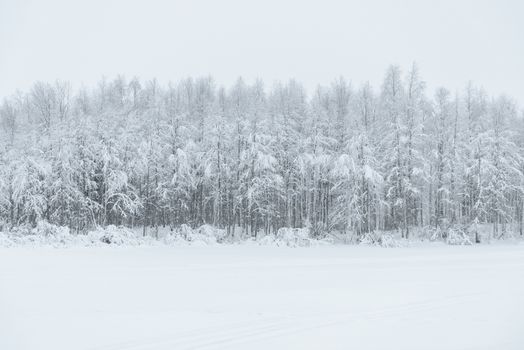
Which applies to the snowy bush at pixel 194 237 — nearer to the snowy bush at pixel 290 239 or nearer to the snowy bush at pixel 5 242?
the snowy bush at pixel 290 239

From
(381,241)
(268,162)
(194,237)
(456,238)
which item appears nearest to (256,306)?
(194,237)

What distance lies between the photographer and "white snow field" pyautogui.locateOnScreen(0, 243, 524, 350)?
7.34m

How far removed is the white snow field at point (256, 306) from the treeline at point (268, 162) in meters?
14.8

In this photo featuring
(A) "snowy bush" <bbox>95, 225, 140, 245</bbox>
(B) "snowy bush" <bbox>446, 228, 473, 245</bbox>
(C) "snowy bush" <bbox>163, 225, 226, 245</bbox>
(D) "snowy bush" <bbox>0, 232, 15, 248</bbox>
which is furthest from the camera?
(B) "snowy bush" <bbox>446, 228, 473, 245</bbox>

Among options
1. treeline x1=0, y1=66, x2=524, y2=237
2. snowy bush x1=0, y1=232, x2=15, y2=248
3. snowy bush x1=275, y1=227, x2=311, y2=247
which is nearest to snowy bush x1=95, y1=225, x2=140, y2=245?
treeline x1=0, y1=66, x2=524, y2=237

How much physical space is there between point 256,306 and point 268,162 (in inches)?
906

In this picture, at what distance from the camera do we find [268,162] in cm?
3247

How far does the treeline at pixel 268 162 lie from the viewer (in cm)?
3122

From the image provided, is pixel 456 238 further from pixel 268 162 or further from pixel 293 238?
pixel 268 162

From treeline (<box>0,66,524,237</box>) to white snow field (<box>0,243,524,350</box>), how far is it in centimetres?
1477

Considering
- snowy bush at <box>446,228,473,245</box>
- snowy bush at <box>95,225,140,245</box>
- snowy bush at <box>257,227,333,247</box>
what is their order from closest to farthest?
snowy bush at <box>95,225,140,245</box> → snowy bush at <box>257,227,333,247</box> → snowy bush at <box>446,228,473,245</box>

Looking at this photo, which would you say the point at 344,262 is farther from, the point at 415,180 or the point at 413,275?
the point at 415,180

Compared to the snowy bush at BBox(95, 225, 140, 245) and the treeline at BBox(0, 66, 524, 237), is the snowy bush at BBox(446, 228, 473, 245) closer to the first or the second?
the treeline at BBox(0, 66, 524, 237)

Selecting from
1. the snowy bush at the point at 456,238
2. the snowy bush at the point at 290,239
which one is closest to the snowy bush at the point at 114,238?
the snowy bush at the point at 290,239
